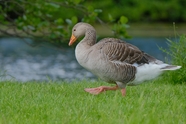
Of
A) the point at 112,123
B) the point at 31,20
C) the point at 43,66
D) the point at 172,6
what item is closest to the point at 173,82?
the point at 31,20

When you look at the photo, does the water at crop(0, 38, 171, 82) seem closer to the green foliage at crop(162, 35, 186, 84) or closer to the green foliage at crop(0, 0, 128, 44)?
the green foliage at crop(0, 0, 128, 44)

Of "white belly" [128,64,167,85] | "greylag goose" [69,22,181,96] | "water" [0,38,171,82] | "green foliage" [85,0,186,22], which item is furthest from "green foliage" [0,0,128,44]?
"green foliage" [85,0,186,22]

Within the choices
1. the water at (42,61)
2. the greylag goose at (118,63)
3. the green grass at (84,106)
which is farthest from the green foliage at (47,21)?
the greylag goose at (118,63)

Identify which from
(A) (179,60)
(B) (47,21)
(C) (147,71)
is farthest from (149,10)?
(C) (147,71)

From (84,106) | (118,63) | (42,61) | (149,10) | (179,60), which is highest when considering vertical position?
(118,63)

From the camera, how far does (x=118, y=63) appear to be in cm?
689

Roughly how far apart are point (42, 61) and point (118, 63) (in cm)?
1345

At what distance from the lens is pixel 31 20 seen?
1073 centimetres

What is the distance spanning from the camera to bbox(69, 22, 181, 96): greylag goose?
684 centimetres

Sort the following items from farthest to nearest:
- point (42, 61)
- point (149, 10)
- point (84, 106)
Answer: point (149, 10) → point (42, 61) → point (84, 106)

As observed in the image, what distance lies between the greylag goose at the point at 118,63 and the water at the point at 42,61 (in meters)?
6.35

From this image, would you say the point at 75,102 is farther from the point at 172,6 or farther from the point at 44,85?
the point at 172,6

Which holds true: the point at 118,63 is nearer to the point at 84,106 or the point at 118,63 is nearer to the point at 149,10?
the point at 84,106

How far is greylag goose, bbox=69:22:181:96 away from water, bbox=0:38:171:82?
635 cm
